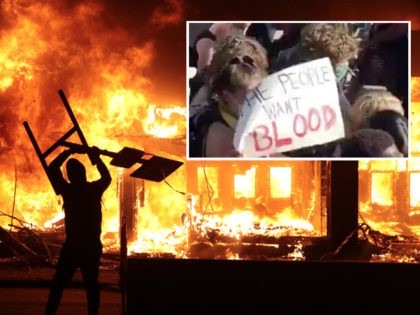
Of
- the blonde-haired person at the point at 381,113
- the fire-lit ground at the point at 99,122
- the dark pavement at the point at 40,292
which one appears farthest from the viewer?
the fire-lit ground at the point at 99,122

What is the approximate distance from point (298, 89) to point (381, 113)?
1.47 meters

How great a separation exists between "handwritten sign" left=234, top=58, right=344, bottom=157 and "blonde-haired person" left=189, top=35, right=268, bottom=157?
0.48 ft

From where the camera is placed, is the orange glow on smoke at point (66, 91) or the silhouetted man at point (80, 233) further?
the orange glow on smoke at point (66, 91)

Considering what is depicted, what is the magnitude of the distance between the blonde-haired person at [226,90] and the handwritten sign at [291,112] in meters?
0.15

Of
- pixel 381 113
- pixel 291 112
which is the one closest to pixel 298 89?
pixel 291 112

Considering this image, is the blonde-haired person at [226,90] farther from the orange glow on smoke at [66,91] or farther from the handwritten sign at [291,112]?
the orange glow on smoke at [66,91]

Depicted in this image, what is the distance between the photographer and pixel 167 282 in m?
6.52

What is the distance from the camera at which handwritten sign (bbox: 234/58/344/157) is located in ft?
30.5

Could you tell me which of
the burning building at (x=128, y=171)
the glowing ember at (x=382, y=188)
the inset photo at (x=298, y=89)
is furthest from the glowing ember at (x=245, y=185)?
the inset photo at (x=298, y=89)

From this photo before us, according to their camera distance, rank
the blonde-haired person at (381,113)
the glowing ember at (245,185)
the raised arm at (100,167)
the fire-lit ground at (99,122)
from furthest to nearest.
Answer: the glowing ember at (245,185) → the fire-lit ground at (99,122) → the blonde-haired person at (381,113) → the raised arm at (100,167)

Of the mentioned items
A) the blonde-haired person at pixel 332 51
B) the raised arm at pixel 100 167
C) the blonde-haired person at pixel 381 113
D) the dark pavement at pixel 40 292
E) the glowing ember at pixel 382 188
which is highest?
the blonde-haired person at pixel 332 51

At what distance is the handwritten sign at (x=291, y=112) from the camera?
30.5 ft

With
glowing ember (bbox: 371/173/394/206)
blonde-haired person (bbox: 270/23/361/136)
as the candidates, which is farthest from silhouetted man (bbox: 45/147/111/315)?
glowing ember (bbox: 371/173/394/206)

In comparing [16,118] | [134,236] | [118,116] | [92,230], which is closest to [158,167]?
[92,230]
